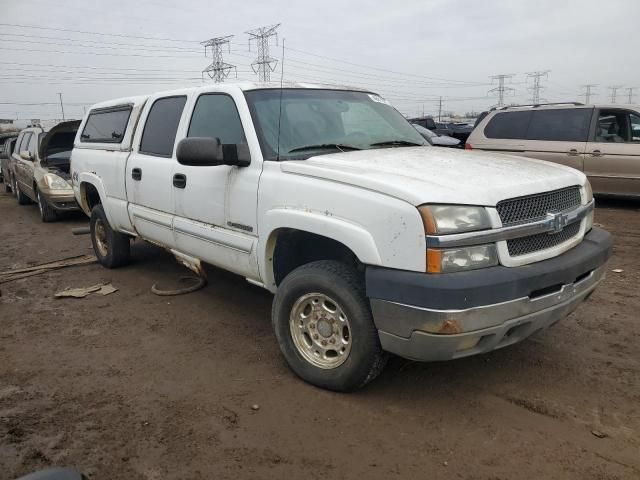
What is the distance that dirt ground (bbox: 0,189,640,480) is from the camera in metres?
2.60

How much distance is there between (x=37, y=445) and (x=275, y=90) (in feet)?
8.97

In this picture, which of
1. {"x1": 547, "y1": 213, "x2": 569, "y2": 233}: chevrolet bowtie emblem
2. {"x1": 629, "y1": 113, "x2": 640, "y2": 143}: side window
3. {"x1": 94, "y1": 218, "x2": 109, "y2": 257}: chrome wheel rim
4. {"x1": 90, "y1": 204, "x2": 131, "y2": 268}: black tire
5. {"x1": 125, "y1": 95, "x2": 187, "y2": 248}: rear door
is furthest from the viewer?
{"x1": 629, "y1": 113, "x2": 640, "y2": 143}: side window

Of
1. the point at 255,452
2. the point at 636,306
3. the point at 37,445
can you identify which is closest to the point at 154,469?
the point at 255,452

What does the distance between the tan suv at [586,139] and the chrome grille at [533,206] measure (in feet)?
21.9

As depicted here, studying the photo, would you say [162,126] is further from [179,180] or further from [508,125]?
[508,125]

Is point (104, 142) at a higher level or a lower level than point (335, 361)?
higher

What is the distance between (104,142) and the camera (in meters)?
5.82

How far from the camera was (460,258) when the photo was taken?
263 cm

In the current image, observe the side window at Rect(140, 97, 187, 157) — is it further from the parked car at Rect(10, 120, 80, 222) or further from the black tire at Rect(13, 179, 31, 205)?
the black tire at Rect(13, 179, 31, 205)

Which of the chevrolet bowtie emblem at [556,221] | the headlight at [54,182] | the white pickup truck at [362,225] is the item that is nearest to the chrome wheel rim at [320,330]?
the white pickup truck at [362,225]

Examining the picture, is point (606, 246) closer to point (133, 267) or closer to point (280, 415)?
point (280, 415)

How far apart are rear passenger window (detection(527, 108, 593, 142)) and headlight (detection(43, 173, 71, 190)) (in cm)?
844

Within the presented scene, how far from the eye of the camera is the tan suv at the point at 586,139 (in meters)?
8.89

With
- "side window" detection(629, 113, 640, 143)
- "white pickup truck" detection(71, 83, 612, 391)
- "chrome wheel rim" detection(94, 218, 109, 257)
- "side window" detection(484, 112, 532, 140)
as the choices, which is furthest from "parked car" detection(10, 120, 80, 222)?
"side window" detection(629, 113, 640, 143)
